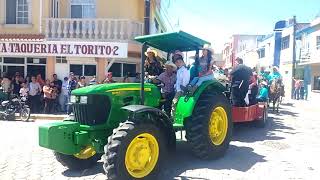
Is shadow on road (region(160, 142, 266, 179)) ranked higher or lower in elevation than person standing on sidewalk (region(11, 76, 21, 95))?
lower

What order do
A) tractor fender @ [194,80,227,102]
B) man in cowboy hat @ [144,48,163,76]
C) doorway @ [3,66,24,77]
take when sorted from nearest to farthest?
tractor fender @ [194,80,227,102] → man in cowboy hat @ [144,48,163,76] → doorway @ [3,66,24,77]

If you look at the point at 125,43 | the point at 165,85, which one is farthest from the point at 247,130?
the point at 125,43

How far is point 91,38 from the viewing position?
17.1 m

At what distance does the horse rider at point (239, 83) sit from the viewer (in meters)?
10.5

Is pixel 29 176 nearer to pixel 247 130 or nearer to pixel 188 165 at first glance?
pixel 188 165

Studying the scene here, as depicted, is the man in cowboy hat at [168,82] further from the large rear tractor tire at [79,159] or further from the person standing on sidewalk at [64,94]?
the person standing on sidewalk at [64,94]

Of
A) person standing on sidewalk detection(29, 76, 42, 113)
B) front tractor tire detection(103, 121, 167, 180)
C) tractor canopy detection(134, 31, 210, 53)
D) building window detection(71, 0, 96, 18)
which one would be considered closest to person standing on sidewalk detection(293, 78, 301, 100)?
building window detection(71, 0, 96, 18)

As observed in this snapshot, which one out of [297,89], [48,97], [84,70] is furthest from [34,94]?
[297,89]

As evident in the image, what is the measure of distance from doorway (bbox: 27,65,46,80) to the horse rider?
395 inches

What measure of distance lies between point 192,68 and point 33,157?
3.50m

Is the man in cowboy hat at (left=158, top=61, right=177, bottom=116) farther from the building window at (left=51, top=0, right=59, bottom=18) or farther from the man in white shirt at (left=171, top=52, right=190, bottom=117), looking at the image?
the building window at (left=51, top=0, right=59, bottom=18)

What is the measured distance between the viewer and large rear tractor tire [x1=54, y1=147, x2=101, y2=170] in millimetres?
6625

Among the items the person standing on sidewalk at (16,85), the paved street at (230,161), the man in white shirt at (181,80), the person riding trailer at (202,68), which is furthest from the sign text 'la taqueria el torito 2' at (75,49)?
the man in white shirt at (181,80)

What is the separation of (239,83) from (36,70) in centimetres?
1055
